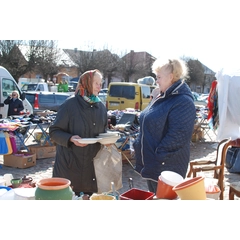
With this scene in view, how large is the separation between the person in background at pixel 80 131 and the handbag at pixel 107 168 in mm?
118

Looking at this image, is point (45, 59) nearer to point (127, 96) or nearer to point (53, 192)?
point (127, 96)

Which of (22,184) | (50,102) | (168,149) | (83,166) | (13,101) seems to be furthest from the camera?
(50,102)

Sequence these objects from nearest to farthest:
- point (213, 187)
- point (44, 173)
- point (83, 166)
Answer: point (213, 187) → point (83, 166) → point (44, 173)

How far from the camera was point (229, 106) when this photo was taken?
18.5 feet

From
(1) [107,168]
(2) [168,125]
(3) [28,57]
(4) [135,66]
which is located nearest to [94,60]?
(4) [135,66]

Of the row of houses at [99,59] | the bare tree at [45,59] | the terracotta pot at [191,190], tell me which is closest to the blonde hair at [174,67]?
the terracotta pot at [191,190]

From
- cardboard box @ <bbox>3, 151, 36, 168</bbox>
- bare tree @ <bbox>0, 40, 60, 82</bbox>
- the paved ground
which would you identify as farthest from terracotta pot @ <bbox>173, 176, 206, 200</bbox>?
bare tree @ <bbox>0, 40, 60, 82</bbox>

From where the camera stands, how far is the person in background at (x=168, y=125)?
6.95 feet

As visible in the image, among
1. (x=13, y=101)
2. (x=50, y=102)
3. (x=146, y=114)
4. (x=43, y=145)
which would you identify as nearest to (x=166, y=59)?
(x=146, y=114)

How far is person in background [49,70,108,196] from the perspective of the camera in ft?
8.34

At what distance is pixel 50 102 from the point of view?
1424cm

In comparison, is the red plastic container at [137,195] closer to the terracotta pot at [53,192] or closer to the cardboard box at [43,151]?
the terracotta pot at [53,192]
